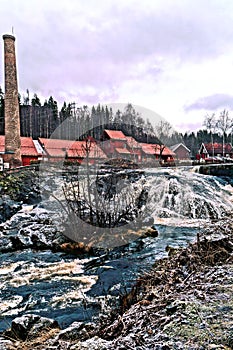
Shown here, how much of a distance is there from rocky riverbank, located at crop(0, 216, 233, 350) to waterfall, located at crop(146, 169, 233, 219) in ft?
29.9

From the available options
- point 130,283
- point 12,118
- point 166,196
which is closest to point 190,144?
point 12,118

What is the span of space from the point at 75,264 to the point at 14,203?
27.5 feet

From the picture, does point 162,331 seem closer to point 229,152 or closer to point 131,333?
point 131,333

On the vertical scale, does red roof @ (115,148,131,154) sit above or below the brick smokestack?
below

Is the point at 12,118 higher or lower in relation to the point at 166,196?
higher

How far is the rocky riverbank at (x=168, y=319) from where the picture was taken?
283 centimetres

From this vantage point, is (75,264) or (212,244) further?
(75,264)

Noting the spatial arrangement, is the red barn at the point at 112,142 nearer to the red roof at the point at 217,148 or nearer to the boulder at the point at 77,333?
the red roof at the point at 217,148

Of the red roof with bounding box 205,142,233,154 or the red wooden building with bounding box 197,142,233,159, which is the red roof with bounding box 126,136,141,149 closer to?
the red wooden building with bounding box 197,142,233,159

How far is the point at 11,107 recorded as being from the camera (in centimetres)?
2509

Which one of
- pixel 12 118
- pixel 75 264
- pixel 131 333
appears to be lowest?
pixel 75 264

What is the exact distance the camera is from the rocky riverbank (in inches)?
112

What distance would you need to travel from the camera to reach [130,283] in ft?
21.8

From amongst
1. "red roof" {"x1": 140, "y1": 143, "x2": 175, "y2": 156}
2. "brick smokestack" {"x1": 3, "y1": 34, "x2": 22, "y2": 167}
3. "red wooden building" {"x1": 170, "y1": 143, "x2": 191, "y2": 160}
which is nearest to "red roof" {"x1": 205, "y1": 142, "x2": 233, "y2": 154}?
"red wooden building" {"x1": 170, "y1": 143, "x2": 191, "y2": 160}
